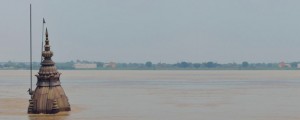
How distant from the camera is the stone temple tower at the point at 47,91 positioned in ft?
157

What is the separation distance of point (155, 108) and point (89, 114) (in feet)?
32.8

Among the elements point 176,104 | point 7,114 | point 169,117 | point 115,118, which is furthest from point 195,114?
point 7,114

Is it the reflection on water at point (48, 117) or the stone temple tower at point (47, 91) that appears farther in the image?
the stone temple tower at point (47, 91)

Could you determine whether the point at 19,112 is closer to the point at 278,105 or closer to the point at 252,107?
the point at 252,107

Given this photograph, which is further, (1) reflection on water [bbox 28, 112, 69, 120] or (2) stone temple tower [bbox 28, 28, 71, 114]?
(2) stone temple tower [bbox 28, 28, 71, 114]

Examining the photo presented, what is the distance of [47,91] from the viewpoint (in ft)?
157

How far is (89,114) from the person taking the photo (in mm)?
55375

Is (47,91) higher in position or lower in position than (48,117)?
higher

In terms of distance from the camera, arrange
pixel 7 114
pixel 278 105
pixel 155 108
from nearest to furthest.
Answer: pixel 7 114 → pixel 155 108 → pixel 278 105

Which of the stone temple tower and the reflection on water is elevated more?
the stone temple tower

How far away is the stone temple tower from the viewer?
4794 cm

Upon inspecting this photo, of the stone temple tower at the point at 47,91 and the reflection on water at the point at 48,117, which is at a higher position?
the stone temple tower at the point at 47,91

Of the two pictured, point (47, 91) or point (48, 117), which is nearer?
point (48, 117)

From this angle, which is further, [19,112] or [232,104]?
[232,104]
